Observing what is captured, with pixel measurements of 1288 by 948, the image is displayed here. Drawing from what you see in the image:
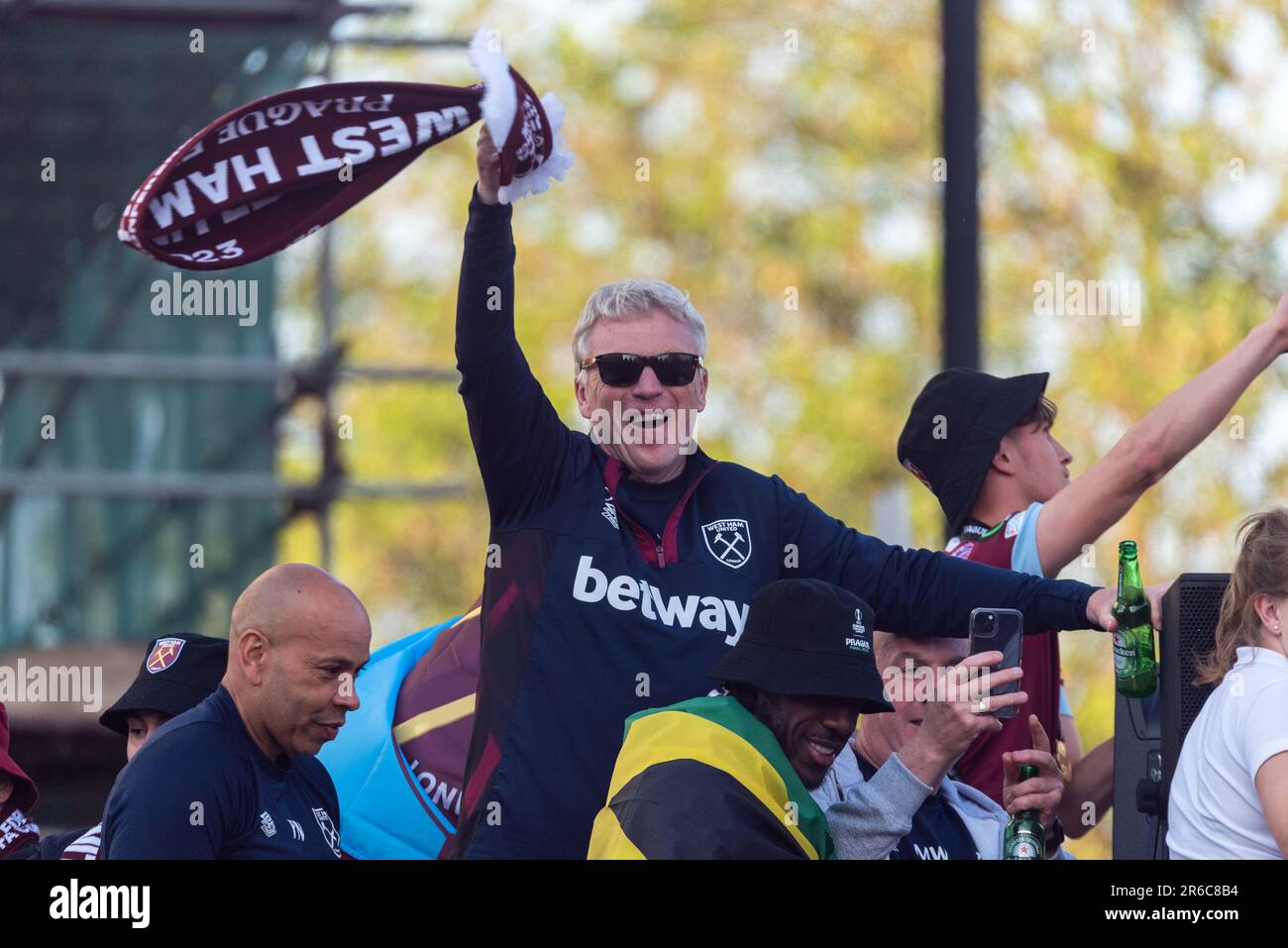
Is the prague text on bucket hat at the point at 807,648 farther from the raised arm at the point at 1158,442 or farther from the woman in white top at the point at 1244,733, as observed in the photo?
the raised arm at the point at 1158,442

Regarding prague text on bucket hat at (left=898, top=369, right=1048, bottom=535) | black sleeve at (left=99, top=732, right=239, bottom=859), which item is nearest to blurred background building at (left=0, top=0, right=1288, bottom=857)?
prague text on bucket hat at (left=898, top=369, right=1048, bottom=535)

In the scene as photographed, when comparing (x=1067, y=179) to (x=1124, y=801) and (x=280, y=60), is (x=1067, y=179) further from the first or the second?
(x=1124, y=801)

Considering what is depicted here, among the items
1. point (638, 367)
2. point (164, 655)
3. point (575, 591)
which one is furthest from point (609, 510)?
point (164, 655)

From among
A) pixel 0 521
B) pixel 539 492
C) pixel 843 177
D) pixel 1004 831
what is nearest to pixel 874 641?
pixel 1004 831

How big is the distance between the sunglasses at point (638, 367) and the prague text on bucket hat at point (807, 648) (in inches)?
25.8

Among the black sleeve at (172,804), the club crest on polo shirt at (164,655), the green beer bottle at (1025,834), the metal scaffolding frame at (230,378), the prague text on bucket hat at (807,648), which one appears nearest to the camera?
the black sleeve at (172,804)

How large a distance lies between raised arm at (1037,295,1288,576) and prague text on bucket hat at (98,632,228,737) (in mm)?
1981

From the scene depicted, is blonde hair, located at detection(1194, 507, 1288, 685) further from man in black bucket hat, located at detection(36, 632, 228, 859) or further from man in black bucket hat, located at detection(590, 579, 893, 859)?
man in black bucket hat, located at detection(36, 632, 228, 859)

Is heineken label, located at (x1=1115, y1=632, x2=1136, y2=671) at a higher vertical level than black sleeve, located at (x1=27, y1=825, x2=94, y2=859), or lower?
higher

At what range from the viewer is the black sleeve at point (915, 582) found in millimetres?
4297

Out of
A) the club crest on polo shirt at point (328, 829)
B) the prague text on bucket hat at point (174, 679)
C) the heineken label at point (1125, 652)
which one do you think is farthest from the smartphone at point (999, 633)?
the prague text on bucket hat at point (174, 679)

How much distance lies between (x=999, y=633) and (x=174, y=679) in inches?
75.8

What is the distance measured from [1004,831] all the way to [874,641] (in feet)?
1.78

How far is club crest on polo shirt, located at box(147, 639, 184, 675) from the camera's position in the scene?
4828 mm
